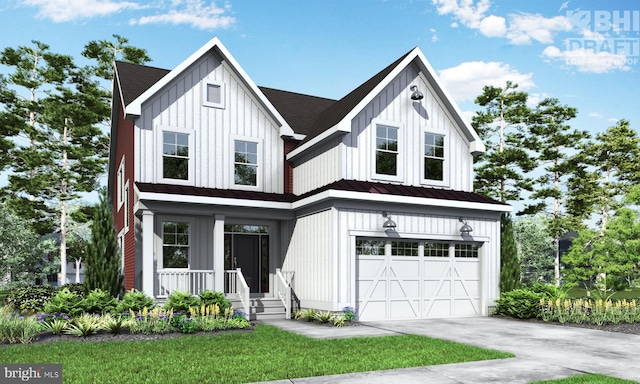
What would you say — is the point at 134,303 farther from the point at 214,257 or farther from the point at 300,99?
the point at 300,99

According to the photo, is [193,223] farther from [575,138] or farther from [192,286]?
[575,138]

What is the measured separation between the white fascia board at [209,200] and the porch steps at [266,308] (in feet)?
10.1

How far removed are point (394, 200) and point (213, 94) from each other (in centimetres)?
Answer: 746

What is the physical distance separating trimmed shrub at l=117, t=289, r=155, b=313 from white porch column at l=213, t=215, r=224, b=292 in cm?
253

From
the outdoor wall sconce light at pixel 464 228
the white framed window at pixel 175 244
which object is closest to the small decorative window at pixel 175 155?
the white framed window at pixel 175 244

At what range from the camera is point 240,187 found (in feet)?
62.1

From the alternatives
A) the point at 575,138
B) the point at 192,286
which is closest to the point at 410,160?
the point at 192,286

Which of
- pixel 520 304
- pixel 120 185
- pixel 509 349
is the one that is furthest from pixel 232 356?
pixel 120 185

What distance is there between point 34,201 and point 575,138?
1559 inches

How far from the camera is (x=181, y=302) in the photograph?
14.3m

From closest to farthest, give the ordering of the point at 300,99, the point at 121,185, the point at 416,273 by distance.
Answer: the point at 416,273
the point at 121,185
the point at 300,99

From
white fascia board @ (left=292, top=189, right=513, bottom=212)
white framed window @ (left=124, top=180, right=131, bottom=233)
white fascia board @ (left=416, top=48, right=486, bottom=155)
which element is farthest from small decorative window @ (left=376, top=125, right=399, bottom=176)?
white framed window @ (left=124, top=180, right=131, bottom=233)

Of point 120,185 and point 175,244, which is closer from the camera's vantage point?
point 175,244

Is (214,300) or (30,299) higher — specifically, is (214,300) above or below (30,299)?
above
